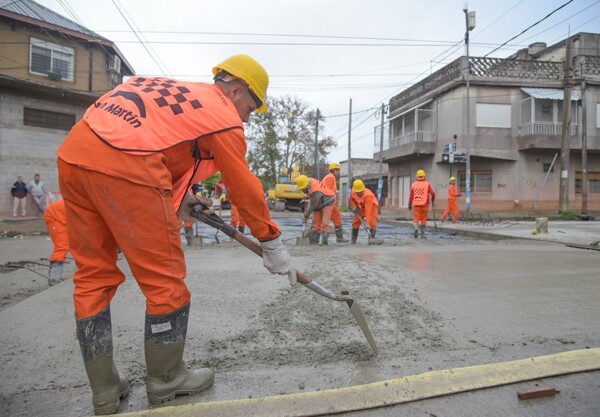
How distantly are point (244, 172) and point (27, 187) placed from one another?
54.1ft

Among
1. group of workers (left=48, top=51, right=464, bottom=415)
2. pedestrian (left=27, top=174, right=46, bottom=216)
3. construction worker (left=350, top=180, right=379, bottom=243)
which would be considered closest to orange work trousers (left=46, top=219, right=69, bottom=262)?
group of workers (left=48, top=51, right=464, bottom=415)

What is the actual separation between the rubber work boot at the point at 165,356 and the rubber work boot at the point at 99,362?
150 mm

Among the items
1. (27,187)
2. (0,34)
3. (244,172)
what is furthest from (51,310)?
(0,34)

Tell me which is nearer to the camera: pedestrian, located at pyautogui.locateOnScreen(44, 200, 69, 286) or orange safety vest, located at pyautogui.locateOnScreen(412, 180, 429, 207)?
pedestrian, located at pyautogui.locateOnScreen(44, 200, 69, 286)

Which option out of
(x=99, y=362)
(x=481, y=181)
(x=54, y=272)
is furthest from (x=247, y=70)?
(x=481, y=181)

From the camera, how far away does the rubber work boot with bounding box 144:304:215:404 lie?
180 centimetres

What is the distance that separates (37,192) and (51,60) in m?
5.16

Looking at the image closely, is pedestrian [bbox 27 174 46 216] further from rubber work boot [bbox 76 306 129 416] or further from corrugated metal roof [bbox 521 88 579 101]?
corrugated metal roof [bbox 521 88 579 101]

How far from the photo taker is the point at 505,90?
2342 cm

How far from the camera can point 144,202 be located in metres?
1.73

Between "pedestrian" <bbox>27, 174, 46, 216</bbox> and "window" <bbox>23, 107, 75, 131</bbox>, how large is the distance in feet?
6.81

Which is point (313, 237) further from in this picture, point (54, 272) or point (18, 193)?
point (18, 193)

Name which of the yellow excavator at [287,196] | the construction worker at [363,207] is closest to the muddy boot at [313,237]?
the construction worker at [363,207]

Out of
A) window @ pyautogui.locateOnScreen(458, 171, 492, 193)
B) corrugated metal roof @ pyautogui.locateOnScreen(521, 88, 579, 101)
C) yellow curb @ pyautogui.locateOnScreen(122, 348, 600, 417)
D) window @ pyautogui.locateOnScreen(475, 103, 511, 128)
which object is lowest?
yellow curb @ pyautogui.locateOnScreen(122, 348, 600, 417)
